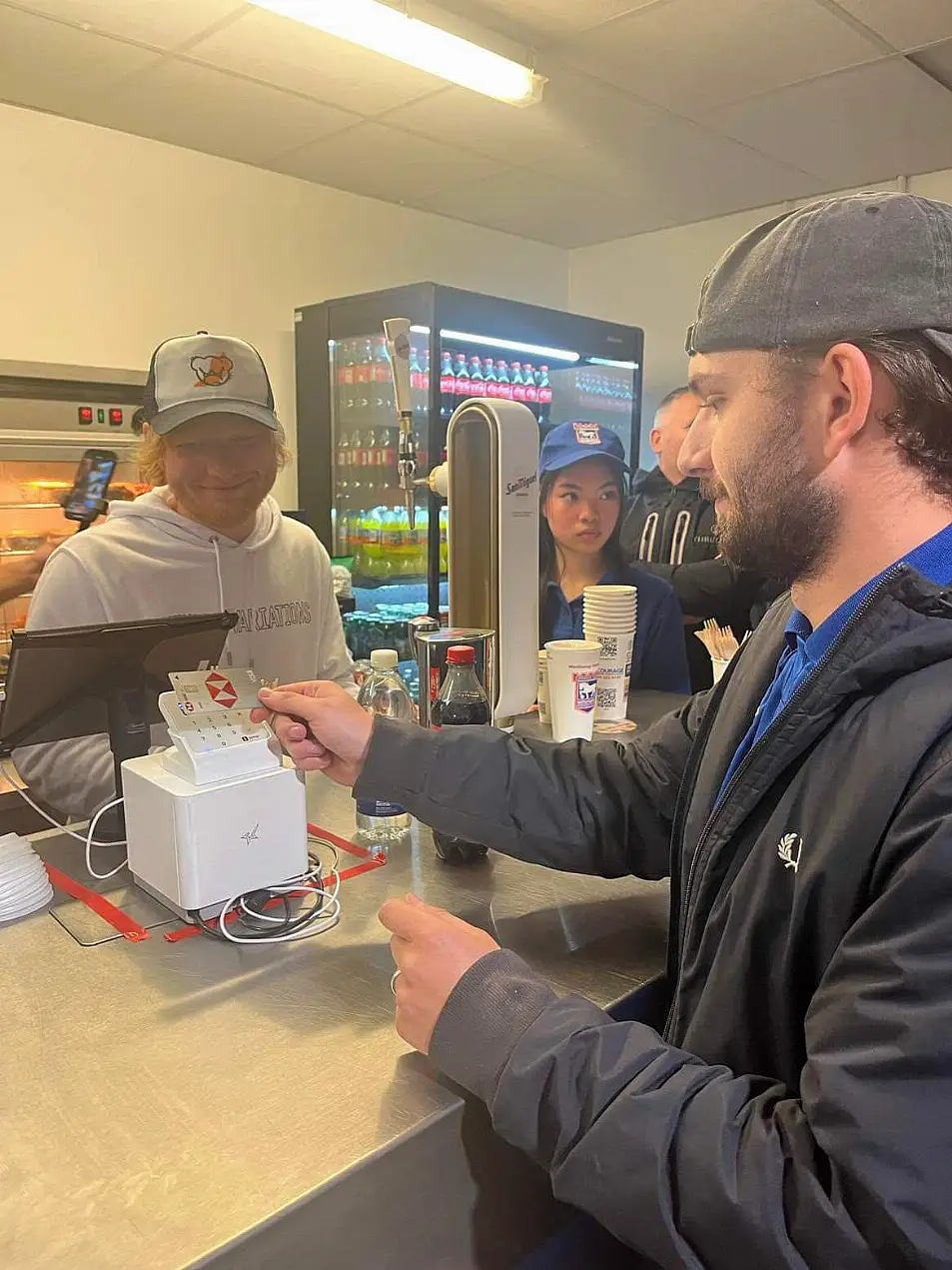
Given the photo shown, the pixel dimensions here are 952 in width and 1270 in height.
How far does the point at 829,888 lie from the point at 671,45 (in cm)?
305

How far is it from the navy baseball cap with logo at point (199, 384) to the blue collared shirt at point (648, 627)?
1051 millimetres

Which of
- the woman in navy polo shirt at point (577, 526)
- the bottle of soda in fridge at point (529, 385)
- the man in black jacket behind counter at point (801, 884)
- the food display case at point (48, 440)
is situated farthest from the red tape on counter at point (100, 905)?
the bottle of soda in fridge at point (529, 385)

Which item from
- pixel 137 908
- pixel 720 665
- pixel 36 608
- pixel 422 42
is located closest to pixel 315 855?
pixel 137 908

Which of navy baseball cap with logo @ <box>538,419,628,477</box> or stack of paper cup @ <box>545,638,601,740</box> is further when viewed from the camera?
navy baseball cap with logo @ <box>538,419,628,477</box>

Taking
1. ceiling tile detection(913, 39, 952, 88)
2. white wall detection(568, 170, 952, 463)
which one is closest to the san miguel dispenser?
ceiling tile detection(913, 39, 952, 88)

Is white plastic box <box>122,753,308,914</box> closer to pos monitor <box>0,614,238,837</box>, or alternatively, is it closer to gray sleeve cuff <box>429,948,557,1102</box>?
pos monitor <box>0,614,238,837</box>

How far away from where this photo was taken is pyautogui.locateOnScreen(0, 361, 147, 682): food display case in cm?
316

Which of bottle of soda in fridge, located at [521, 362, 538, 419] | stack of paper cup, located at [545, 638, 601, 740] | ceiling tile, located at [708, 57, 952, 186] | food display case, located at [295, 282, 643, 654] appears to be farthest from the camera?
bottle of soda in fridge, located at [521, 362, 538, 419]

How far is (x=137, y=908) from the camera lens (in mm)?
1217

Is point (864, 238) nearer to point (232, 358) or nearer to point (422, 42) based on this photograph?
point (232, 358)

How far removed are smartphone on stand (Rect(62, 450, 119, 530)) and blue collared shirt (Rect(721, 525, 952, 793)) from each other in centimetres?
282

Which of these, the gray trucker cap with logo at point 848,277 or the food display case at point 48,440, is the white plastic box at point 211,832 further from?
the food display case at point 48,440

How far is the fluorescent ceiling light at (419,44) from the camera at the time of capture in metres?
2.59

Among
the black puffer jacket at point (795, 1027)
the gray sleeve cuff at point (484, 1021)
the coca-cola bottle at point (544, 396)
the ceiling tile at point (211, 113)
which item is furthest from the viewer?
the coca-cola bottle at point (544, 396)
